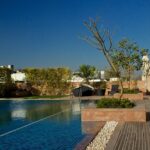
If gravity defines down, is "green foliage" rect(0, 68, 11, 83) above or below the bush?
above

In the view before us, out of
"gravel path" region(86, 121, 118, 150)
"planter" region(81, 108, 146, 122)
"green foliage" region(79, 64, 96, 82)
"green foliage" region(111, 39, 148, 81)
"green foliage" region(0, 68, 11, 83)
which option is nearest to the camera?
"gravel path" region(86, 121, 118, 150)

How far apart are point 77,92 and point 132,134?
2158cm

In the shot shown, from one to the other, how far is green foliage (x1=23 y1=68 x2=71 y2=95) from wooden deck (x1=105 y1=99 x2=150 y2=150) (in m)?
23.6

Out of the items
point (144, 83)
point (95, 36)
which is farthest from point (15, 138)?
point (144, 83)

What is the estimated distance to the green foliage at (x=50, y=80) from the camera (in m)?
35.6

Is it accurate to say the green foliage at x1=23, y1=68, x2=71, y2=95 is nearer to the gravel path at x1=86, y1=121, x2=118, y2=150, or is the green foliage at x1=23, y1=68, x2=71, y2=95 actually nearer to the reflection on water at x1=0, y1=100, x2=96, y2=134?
the reflection on water at x1=0, y1=100, x2=96, y2=134

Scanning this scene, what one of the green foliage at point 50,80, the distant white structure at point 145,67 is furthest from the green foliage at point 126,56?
the green foliage at point 50,80

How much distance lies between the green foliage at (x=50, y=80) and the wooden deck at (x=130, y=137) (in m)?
23.6

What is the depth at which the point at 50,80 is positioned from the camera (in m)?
35.6

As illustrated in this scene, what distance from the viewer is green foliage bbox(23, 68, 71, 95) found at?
35.6 meters

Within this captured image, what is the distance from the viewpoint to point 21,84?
119 feet

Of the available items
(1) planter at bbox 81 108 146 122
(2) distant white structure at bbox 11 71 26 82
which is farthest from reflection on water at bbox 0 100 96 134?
(2) distant white structure at bbox 11 71 26 82

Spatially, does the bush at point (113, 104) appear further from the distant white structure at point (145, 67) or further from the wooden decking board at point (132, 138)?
the distant white structure at point (145, 67)

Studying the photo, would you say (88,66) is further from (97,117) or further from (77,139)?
A: (77,139)
